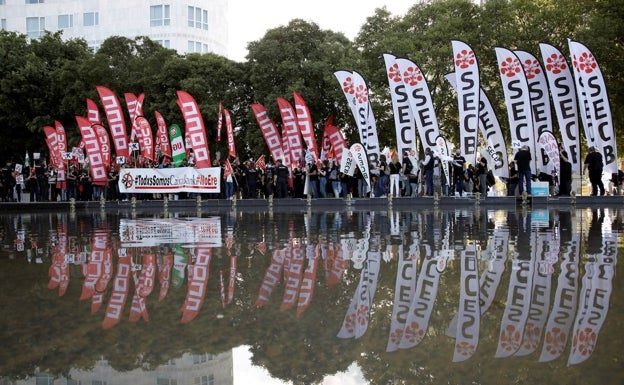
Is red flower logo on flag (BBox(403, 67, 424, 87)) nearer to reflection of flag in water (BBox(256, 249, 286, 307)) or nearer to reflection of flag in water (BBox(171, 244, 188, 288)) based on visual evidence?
reflection of flag in water (BBox(171, 244, 188, 288))

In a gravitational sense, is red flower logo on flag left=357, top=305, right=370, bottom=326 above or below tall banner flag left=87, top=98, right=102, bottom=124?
below

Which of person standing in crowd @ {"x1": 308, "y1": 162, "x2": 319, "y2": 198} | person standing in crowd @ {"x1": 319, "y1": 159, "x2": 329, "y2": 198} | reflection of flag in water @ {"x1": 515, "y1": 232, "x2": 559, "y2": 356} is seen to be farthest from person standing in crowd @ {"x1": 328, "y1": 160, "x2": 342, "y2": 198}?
reflection of flag in water @ {"x1": 515, "y1": 232, "x2": 559, "y2": 356}

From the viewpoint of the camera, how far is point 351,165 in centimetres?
3312

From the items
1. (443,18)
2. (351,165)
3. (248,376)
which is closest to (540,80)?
(351,165)

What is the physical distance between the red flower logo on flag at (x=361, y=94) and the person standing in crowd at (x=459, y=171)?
4399 mm

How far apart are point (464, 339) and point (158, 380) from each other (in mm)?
2125

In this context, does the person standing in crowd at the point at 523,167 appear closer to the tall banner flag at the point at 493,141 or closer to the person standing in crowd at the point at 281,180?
the tall banner flag at the point at 493,141

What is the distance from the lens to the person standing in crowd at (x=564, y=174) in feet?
97.9

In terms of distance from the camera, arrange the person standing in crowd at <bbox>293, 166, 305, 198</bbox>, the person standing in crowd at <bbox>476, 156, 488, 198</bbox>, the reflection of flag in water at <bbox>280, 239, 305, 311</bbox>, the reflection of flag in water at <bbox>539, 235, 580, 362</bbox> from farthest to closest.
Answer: the person standing in crowd at <bbox>293, 166, 305, 198</bbox> → the person standing in crowd at <bbox>476, 156, 488, 198</bbox> → the reflection of flag in water at <bbox>280, 239, 305, 311</bbox> → the reflection of flag in water at <bbox>539, 235, 580, 362</bbox>

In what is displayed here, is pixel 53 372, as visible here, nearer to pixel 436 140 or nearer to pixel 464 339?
pixel 464 339

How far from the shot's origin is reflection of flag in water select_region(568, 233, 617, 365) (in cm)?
546

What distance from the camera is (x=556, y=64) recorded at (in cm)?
3125

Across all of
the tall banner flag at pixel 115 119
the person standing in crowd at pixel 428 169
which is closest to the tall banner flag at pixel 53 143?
the tall banner flag at pixel 115 119

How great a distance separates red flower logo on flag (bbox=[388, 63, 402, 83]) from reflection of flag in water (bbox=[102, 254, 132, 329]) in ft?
74.5
